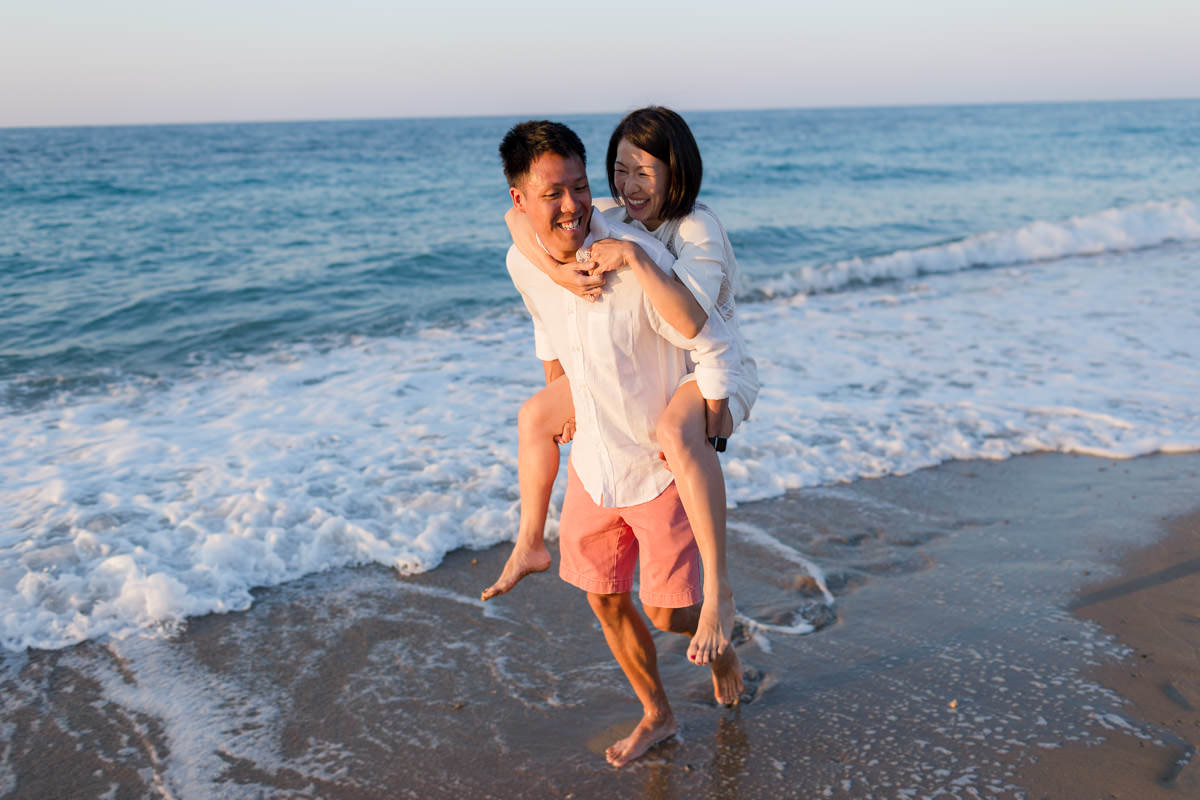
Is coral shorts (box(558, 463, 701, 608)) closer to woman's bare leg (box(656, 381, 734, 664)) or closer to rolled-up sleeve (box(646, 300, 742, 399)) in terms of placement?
woman's bare leg (box(656, 381, 734, 664))

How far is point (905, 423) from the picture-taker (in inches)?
250

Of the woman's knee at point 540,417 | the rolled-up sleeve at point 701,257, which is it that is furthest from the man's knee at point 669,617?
the rolled-up sleeve at point 701,257

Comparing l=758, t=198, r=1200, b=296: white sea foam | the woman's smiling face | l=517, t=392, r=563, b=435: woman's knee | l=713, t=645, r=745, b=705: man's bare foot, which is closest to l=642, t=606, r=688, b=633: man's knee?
l=713, t=645, r=745, b=705: man's bare foot

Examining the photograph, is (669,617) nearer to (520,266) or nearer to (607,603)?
(607,603)

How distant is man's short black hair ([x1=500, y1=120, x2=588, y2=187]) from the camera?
96.7 inches

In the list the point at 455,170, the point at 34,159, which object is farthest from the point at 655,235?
the point at 34,159

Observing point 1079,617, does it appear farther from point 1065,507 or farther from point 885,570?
point 1065,507

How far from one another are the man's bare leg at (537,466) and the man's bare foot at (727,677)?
2.31 ft

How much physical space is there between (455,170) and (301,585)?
79.0 feet

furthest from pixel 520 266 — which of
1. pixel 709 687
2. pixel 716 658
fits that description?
pixel 709 687

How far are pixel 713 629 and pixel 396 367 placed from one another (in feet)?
19.8

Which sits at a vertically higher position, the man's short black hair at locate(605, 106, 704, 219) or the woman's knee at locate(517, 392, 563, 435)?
the man's short black hair at locate(605, 106, 704, 219)

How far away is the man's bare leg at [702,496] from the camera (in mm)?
2611

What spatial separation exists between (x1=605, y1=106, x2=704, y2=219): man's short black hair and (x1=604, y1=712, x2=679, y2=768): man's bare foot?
170cm
